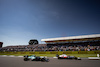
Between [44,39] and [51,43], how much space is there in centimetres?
469

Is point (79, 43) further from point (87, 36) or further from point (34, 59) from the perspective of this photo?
point (34, 59)

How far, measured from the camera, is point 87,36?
3020 cm

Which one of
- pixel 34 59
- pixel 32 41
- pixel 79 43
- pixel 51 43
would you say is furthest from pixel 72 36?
pixel 32 41

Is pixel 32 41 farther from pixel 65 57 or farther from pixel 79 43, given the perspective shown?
pixel 65 57

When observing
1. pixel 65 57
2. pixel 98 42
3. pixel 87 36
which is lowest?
pixel 65 57

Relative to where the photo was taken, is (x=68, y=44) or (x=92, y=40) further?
(x=68, y=44)

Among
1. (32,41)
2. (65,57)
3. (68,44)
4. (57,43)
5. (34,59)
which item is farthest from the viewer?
(32,41)

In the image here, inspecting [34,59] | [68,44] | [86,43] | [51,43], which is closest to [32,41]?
[51,43]

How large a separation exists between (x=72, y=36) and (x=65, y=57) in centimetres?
2036

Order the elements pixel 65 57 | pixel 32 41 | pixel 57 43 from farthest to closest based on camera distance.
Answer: pixel 32 41, pixel 57 43, pixel 65 57

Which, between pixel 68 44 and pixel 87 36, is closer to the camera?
pixel 87 36

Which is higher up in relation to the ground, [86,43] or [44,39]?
[44,39]

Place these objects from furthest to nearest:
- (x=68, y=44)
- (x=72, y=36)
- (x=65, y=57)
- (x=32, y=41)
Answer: (x=32, y=41) < (x=68, y=44) < (x=72, y=36) < (x=65, y=57)

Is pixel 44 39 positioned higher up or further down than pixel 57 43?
higher up
